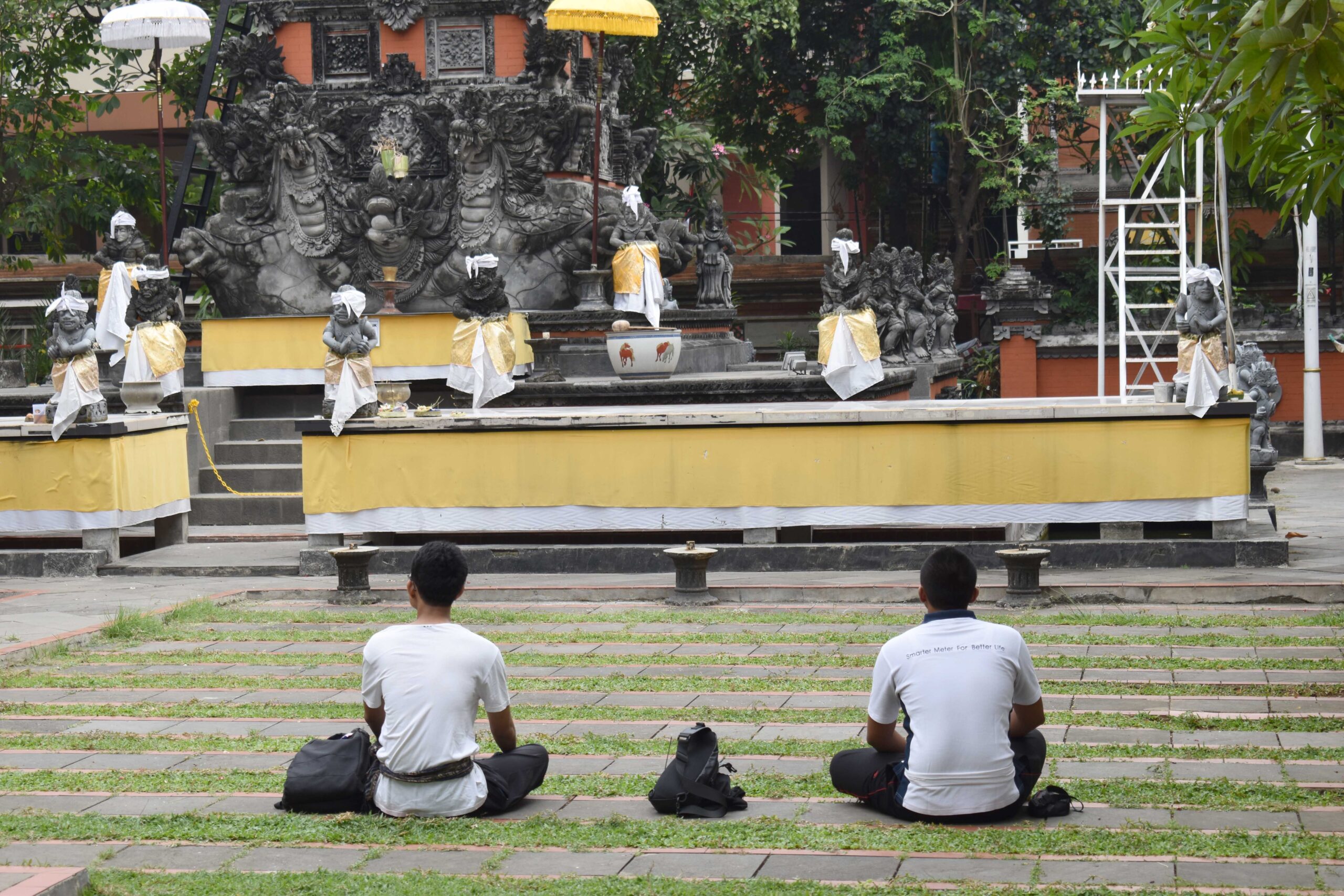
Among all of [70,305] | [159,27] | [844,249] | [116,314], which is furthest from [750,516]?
[159,27]

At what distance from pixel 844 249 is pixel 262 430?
23.6ft

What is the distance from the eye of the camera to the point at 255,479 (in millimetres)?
17969

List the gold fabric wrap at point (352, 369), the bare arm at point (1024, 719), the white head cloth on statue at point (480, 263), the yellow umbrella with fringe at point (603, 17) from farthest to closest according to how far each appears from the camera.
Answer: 1. the white head cloth on statue at point (480, 263)
2. the yellow umbrella with fringe at point (603, 17)
3. the gold fabric wrap at point (352, 369)
4. the bare arm at point (1024, 719)

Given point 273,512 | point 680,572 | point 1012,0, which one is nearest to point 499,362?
point 273,512

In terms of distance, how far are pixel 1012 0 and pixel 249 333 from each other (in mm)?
15673

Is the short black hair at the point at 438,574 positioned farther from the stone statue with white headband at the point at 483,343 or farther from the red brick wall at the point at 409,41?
the red brick wall at the point at 409,41

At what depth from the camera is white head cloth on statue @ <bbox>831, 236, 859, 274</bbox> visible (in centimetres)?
1883

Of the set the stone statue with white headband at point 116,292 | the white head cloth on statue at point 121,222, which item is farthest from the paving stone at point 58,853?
the white head cloth on statue at point 121,222

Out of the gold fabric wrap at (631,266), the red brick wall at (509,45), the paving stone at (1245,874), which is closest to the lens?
the paving stone at (1245,874)

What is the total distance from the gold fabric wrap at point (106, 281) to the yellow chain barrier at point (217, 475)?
229 cm

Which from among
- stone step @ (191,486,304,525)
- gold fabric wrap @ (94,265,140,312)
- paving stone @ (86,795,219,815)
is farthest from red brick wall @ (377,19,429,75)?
paving stone @ (86,795,219,815)

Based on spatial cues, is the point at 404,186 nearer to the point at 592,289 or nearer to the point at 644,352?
the point at 592,289

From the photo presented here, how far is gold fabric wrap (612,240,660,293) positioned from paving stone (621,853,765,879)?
603 inches

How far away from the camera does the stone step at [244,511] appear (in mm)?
17109
